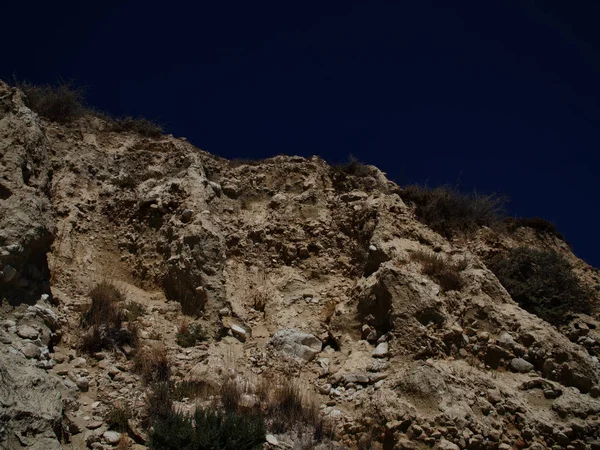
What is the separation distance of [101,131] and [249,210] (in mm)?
4002

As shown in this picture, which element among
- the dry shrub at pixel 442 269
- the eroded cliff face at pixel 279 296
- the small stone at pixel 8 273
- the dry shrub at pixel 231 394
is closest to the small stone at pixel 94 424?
the eroded cliff face at pixel 279 296

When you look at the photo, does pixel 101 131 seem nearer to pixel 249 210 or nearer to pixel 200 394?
pixel 249 210

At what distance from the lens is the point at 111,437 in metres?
5.19

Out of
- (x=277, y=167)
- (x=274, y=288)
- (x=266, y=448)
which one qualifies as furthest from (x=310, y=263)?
(x=266, y=448)

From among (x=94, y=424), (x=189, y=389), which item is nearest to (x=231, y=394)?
(x=189, y=389)

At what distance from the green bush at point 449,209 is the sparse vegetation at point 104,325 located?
7069 mm

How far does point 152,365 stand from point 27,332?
158 cm

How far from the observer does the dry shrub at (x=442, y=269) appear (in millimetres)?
8281

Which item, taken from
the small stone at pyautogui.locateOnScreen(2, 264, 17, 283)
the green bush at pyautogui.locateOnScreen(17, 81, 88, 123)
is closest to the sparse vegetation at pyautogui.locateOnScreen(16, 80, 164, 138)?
the green bush at pyautogui.locateOnScreen(17, 81, 88, 123)

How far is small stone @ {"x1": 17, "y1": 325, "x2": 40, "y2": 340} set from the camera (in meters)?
5.68

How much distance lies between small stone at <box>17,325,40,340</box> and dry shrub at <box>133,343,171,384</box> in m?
1.31

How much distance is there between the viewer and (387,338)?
24.2 ft

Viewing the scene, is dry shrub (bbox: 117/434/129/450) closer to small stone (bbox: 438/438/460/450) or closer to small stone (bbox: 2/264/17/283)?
small stone (bbox: 2/264/17/283)

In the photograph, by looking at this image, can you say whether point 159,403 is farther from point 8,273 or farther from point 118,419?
point 8,273
